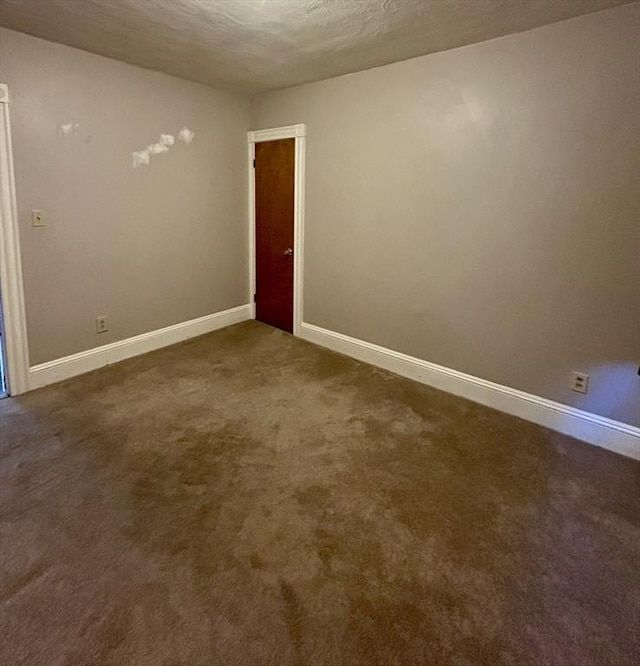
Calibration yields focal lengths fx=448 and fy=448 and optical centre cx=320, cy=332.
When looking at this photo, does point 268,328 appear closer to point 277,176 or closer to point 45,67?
point 277,176

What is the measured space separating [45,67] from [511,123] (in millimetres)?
3165

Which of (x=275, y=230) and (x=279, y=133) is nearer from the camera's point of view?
(x=279, y=133)

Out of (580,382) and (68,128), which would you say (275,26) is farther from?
(580,382)

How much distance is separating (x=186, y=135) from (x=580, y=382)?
3800mm

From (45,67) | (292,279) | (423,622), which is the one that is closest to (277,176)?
(292,279)

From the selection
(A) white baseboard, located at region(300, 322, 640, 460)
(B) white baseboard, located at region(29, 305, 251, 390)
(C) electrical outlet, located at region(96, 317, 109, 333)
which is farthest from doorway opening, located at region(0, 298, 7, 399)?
(A) white baseboard, located at region(300, 322, 640, 460)

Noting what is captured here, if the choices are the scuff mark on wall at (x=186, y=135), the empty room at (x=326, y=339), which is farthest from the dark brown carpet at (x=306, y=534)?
the scuff mark on wall at (x=186, y=135)

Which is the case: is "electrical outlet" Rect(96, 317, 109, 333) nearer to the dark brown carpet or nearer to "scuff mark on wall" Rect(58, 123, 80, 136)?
the dark brown carpet

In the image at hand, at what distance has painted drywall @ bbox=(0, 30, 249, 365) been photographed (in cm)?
315

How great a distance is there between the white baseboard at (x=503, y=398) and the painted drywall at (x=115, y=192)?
1600 millimetres

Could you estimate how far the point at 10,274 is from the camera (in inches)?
123

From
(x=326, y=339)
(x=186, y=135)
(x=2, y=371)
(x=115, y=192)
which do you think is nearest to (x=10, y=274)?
(x=2, y=371)

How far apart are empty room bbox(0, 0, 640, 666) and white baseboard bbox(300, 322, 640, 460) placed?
0.06 feet

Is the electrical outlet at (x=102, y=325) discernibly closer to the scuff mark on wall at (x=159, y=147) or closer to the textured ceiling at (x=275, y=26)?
the scuff mark on wall at (x=159, y=147)
